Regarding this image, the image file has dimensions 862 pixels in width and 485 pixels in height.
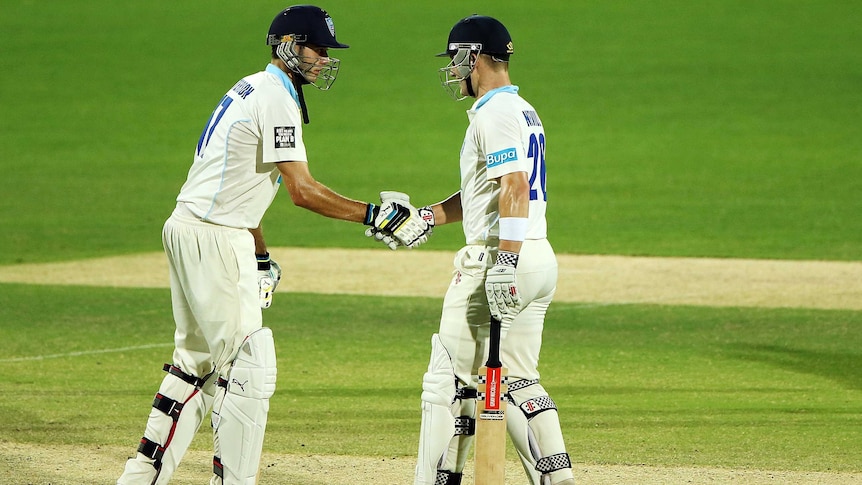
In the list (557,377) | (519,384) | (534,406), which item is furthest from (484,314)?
(557,377)

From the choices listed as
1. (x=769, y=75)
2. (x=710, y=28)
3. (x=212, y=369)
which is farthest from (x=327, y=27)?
(x=710, y=28)

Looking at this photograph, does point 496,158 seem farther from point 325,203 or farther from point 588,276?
point 588,276

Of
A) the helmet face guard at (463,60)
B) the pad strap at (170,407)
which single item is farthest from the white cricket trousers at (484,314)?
the pad strap at (170,407)

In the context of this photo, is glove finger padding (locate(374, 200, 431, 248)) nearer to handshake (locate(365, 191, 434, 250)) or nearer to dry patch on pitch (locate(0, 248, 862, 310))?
handshake (locate(365, 191, 434, 250))

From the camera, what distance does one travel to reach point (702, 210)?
22.4m

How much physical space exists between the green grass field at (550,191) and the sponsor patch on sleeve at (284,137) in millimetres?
2392

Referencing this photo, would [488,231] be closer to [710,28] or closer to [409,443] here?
[409,443]

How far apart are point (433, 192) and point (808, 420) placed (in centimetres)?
1605

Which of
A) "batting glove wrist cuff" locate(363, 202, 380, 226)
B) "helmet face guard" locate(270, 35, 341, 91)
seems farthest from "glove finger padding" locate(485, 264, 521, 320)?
"helmet face guard" locate(270, 35, 341, 91)

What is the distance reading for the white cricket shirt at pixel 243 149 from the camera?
19.4ft

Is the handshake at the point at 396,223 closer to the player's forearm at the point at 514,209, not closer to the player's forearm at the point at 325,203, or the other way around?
the player's forearm at the point at 325,203

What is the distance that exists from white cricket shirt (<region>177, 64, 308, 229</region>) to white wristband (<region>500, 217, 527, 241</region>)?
0.95m

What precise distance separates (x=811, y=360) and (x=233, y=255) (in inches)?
247

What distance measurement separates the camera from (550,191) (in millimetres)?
24109
